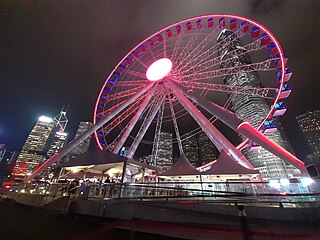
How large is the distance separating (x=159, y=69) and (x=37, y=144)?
134 metres

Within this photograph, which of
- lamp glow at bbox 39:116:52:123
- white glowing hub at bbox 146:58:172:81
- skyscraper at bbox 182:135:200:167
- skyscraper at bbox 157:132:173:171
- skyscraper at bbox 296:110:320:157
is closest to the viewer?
white glowing hub at bbox 146:58:172:81

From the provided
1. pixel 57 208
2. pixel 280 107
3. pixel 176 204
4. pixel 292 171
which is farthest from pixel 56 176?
pixel 292 171

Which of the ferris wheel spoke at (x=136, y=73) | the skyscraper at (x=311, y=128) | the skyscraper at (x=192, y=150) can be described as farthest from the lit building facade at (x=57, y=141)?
the skyscraper at (x=311, y=128)

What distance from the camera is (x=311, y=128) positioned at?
324ft

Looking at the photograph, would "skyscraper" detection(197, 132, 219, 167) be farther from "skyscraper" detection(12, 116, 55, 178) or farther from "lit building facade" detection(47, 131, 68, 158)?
"skyscraper" detection(12, 116, 55, 178)

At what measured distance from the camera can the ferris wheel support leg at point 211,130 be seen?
12562mm

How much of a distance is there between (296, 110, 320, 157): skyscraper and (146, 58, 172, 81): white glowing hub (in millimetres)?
111884

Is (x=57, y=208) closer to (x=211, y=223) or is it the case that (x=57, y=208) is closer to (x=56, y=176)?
(x=56, y=176)

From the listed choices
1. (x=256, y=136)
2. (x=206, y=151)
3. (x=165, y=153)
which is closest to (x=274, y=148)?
(x=256, y=136)

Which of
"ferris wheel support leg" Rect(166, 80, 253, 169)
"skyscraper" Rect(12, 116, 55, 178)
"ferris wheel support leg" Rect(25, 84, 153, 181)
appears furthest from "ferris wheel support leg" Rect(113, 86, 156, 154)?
"skyscraper" Rect(12, 116, 55, 178)

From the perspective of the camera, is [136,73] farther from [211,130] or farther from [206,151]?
[206,151]

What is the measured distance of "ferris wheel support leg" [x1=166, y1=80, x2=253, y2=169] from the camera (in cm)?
1256

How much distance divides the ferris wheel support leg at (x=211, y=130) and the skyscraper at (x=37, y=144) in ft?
395

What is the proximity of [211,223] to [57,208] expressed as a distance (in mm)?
7446
